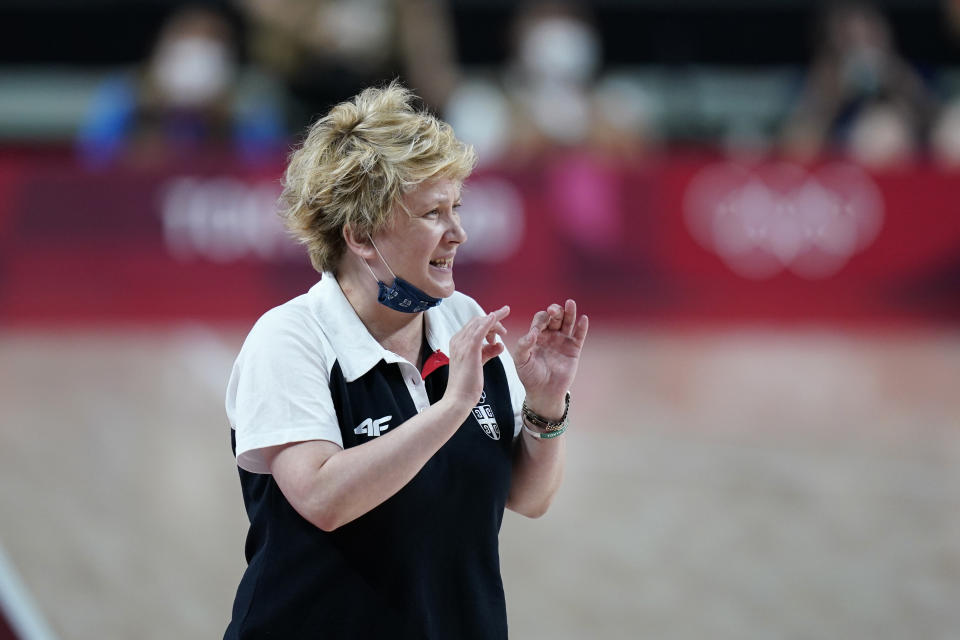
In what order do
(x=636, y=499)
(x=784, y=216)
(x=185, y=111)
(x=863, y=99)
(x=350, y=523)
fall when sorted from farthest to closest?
(x=863, y=99), (x=185, y=111), (x=784, y=216), (x=636, y=499), (x=350, y=523)

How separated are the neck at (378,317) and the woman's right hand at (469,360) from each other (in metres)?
0.26

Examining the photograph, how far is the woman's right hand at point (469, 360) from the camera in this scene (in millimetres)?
2250

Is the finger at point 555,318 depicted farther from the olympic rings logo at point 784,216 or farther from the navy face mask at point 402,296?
the olympic rings logo at point 784,216

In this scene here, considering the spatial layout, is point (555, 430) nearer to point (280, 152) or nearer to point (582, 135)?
point (280, 152)

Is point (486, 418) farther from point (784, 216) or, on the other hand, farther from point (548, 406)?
point (784, 216)

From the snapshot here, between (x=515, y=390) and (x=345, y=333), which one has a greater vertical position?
(x=345, y=333)

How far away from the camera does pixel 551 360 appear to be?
2.60 metres

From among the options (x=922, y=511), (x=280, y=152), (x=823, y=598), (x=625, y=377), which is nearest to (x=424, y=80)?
(x=280, y=152)

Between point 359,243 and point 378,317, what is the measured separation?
5.9 inches

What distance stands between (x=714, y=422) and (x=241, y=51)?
742cm

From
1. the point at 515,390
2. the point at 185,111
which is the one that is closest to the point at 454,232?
the point at 515,390

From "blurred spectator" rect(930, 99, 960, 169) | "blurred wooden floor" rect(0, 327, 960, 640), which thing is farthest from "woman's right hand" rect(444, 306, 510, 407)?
"blurred spectator" rect(930, 99, 960, 169)

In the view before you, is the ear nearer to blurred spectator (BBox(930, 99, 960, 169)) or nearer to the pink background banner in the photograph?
the pink background banner

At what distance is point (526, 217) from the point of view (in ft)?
33.9
